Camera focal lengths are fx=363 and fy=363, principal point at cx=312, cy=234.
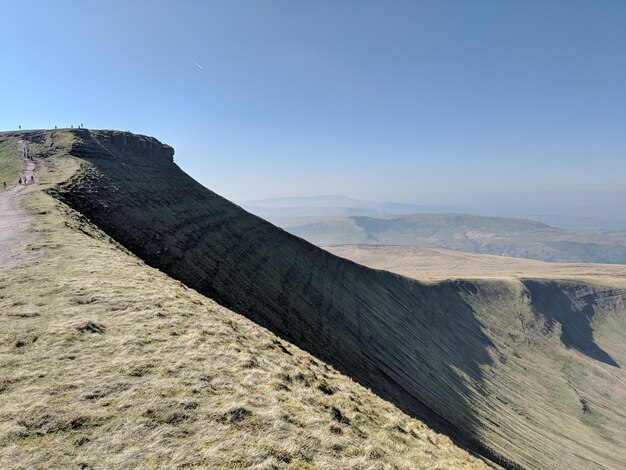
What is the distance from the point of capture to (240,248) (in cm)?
6056

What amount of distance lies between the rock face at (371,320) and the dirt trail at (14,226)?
5.30 m

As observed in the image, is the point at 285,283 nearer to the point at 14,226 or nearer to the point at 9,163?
the point at 14,226

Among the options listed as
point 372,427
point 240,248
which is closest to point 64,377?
point 372,427

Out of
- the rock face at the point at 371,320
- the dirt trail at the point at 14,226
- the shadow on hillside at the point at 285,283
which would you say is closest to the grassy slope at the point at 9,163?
the dirt trail at the point at 14,226

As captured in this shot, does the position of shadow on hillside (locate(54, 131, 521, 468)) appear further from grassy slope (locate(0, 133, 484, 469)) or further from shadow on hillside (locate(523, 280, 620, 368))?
shadow on hillside (locate(523, 280, 620, 368))

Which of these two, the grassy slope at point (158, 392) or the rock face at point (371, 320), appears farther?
the rock face at point (371, 320)

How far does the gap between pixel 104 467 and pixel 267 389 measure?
7060 millimetres

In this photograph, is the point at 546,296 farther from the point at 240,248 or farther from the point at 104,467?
the point at 104,467

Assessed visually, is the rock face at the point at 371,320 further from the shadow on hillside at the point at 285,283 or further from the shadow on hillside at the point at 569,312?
the shadow on hillside at the point at 569,312

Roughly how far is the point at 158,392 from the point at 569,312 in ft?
615

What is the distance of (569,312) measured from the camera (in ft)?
517

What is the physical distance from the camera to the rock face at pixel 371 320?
44.9 m

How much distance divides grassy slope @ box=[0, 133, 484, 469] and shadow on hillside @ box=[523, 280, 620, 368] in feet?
472

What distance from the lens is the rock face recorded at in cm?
4491
